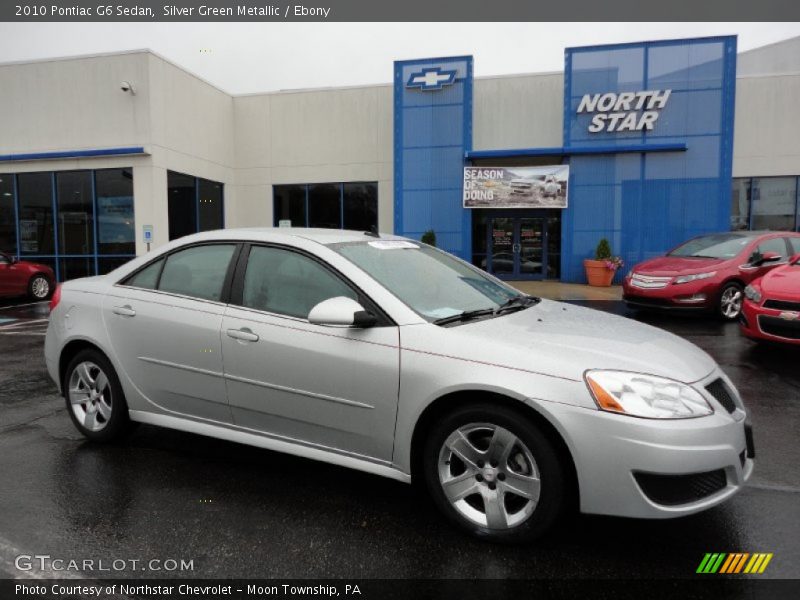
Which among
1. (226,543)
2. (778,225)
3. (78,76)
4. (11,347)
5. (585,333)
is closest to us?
(226,543)

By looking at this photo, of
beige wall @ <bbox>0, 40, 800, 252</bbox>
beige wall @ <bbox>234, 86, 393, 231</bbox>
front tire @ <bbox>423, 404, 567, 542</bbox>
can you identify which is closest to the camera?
front tire @ <bbox>423, 404, 567, 542</bbox>

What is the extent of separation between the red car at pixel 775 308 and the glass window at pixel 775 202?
573 inches

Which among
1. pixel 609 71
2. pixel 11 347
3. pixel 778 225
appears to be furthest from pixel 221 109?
pixel 778 225

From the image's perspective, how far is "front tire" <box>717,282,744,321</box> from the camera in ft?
33.3

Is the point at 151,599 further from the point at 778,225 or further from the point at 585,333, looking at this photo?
the point at 778,225

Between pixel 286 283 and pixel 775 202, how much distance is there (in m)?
20.9

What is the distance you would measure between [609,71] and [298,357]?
1744 cm

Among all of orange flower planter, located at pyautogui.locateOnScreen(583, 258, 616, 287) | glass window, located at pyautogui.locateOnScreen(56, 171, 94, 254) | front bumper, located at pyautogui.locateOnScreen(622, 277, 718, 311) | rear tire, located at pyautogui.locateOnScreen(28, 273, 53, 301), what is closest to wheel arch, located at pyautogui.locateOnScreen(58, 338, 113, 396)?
front bumper, located at pyautogui.locateOnScreen(622, 277, 718, 311)

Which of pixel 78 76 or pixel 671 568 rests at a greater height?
pixel 78 76

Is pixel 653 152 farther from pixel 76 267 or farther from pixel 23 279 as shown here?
pixel 76 267

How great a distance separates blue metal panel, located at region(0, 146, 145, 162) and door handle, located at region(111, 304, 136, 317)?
1475 centimetres

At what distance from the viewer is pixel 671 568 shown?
268 cm

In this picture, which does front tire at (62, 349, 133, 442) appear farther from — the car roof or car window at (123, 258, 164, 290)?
the car roof

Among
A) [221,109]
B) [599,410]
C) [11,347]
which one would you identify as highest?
[221,109]
